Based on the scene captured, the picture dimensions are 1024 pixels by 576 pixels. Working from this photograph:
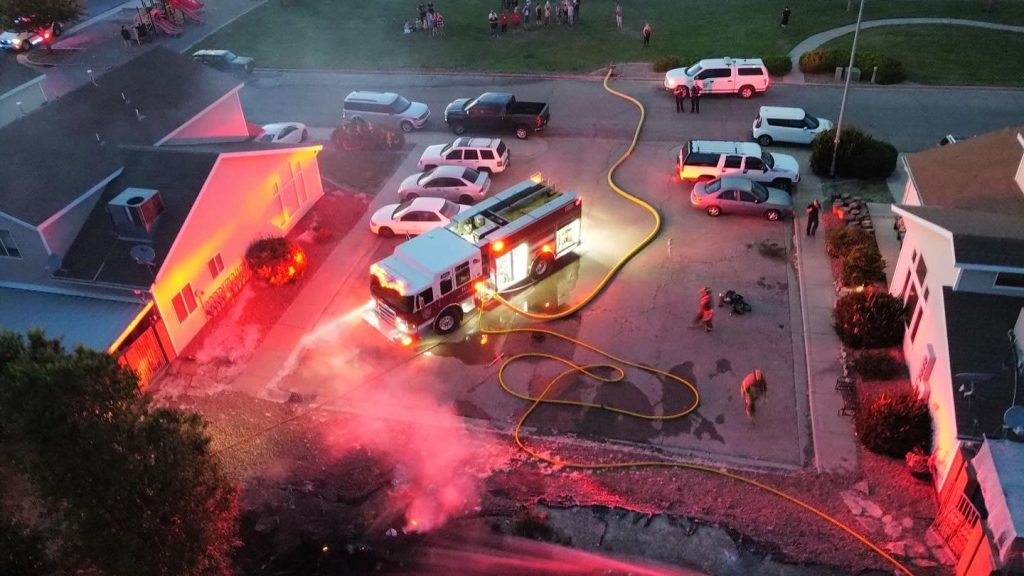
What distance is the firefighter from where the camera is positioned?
18.2 m

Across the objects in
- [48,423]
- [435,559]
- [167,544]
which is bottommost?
[435,559]

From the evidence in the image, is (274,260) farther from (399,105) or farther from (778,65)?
(778,65)

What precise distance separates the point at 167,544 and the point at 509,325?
1209 centimetres

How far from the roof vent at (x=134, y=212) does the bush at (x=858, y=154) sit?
23.6m

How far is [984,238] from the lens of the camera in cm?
1625

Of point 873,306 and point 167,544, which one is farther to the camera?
point 873,306

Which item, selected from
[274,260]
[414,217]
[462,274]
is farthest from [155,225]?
[462,274]

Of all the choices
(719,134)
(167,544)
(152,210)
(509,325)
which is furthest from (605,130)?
(167,544)

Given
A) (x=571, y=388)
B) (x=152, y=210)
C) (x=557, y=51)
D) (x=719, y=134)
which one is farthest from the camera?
(x=557, y=51)

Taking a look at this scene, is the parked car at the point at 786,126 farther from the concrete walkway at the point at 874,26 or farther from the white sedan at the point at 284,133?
the white sedan at the point at 284,133

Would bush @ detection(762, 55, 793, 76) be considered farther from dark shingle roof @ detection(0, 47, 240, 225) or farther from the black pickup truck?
dark shingle roof @ detection(0, 47, 240, 225)

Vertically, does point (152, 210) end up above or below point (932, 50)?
above

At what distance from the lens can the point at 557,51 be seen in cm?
4234

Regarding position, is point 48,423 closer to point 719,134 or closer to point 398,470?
point 398,470
